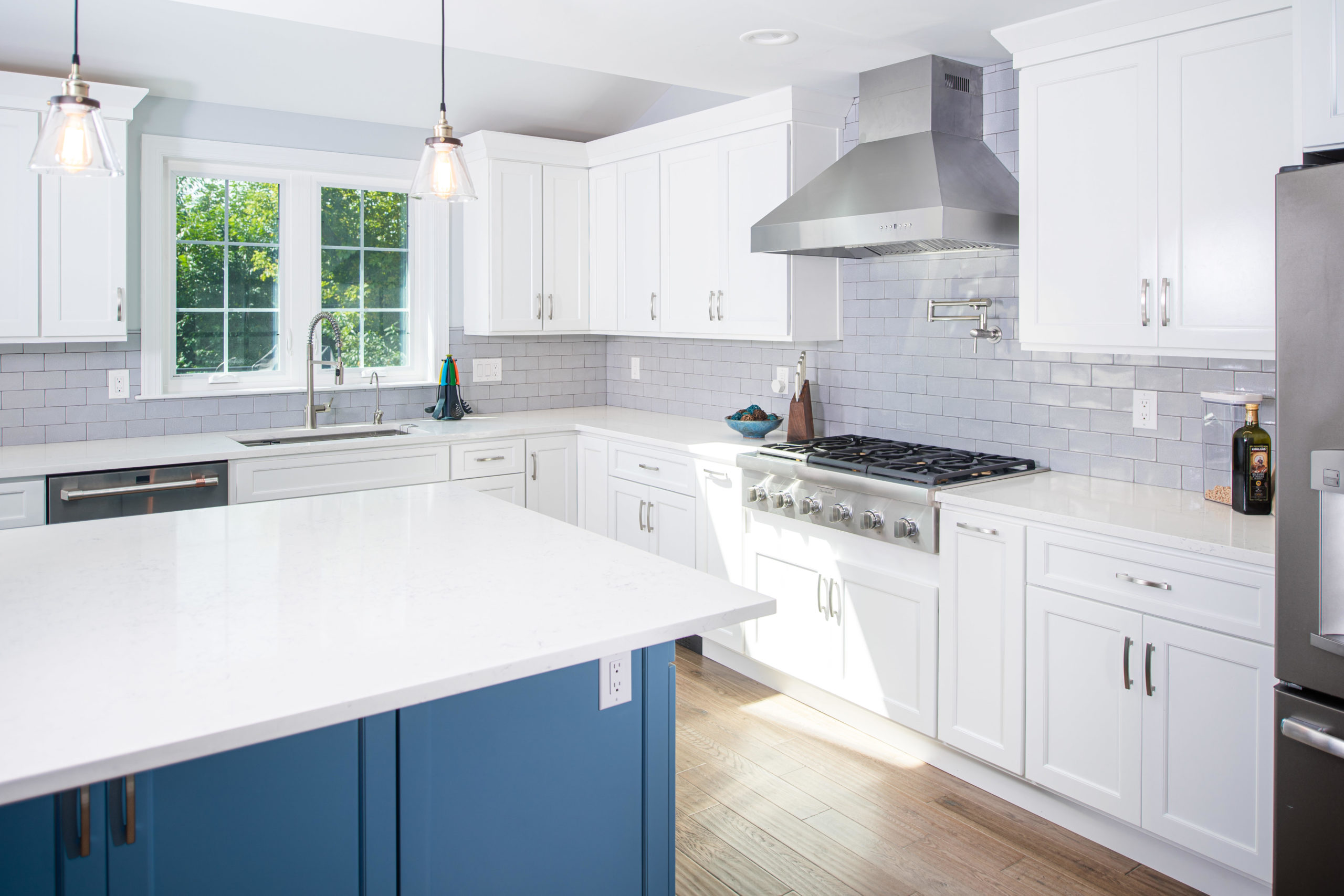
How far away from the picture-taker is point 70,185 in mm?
3475

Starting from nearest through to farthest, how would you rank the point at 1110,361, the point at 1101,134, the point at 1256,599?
1. the point at 1256,599
2. the point at 1101,134
3. the point at 1110,361

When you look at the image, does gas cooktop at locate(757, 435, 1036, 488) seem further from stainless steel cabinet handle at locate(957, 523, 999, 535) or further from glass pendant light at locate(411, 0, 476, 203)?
glass pendant light at locate(411, 0, 476, 203)

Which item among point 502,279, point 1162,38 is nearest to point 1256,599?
point 1162,38

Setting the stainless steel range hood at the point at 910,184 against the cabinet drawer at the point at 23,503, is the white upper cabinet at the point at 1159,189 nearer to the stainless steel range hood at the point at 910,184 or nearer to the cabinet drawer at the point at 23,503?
the stainless steel range hood at the point at 910,184

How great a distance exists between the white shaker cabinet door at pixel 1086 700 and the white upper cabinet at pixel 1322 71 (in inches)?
46.3

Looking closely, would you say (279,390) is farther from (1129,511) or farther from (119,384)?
(1129,511)

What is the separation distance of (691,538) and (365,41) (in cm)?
256

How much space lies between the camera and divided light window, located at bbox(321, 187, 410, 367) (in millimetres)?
4516

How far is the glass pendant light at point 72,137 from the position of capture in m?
1.72

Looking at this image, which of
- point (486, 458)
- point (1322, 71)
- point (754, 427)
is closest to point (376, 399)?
point (486, 458)

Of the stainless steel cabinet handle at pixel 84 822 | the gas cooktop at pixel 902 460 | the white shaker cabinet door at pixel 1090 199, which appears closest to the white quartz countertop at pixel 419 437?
the gas cooktop at pixel 902 460

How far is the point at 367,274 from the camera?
183 inches

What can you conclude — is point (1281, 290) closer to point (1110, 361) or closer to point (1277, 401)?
point (1277, 401)

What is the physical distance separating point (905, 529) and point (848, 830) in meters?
0.91
